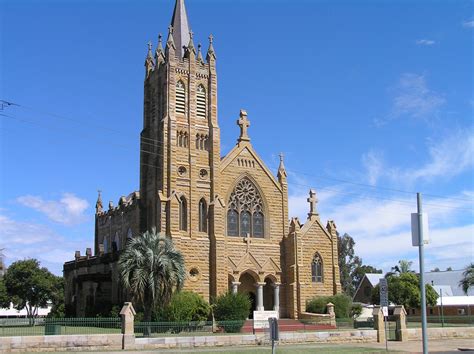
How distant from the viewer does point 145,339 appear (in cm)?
2998

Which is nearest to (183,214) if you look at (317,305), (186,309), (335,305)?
(186,309)

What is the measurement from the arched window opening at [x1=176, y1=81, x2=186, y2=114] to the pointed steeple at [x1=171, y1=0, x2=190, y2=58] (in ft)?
11.1

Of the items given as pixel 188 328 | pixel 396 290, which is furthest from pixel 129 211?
pixel 396 290

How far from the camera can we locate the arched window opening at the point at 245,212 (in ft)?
163

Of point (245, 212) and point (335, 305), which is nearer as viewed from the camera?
point (335, 305)

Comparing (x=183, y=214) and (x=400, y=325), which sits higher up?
(x=183, y=214)

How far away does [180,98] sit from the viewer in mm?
49438

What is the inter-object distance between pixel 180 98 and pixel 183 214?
385 inches

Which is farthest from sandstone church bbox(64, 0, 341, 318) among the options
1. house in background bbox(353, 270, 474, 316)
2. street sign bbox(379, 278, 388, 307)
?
house in background bbox(353, 270, 474, 316)

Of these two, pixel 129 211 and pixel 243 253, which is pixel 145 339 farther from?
pixel 129 211

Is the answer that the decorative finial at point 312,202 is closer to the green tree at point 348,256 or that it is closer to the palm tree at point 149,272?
the palm tree at point 149,272

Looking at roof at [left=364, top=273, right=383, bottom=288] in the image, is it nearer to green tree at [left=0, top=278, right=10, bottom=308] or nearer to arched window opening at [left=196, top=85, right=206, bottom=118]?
arched window opening at [left=196, top=85, right=206, bottom=118]

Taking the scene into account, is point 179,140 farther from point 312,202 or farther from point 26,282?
point 26,282

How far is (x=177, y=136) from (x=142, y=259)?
14.3 m
